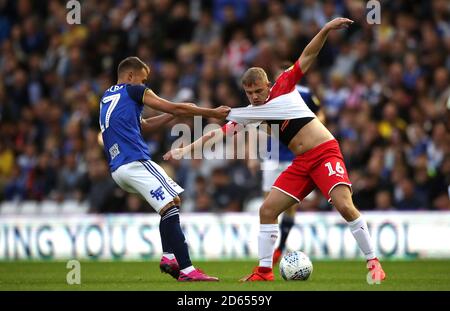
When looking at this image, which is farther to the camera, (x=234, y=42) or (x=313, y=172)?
Result: (x=234, y=42)

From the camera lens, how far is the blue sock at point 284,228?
51.1 feet

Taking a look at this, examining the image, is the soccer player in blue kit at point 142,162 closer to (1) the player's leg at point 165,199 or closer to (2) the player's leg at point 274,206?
(1) the player's leg at point 165,199

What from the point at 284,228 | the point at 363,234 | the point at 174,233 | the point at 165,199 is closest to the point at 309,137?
the point at 363,234

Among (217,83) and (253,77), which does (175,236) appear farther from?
(217,83)

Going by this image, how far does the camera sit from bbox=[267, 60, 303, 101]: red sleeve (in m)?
11.4

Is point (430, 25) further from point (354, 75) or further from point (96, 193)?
point (96, 193)

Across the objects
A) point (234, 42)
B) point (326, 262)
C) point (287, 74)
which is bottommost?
point (326, 262)

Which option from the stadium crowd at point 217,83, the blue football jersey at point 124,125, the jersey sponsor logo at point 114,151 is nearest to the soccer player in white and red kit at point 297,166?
the blue football jersey at point 124,125

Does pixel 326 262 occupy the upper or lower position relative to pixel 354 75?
lower

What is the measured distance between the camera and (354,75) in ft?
65.9

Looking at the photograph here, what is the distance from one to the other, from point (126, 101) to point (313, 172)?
2.29m

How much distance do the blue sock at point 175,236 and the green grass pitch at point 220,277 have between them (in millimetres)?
293

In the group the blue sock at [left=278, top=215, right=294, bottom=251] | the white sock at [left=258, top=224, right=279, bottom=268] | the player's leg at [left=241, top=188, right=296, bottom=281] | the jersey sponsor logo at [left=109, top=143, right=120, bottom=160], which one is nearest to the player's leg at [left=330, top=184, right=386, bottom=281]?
the player's leg at [left=241, top=188, right=296, bottom=281]
